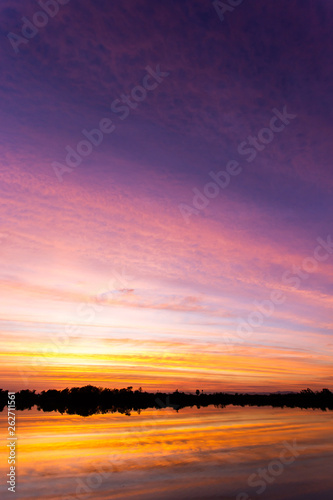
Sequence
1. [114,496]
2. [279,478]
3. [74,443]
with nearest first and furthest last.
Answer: [114,496], [279,478], [74,443]

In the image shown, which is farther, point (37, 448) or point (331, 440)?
point (331, 440)

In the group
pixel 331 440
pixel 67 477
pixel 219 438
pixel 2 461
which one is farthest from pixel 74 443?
pixel 331 440

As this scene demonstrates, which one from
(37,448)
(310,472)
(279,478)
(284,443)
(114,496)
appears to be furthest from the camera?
(284,443)

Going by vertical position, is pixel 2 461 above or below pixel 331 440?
above

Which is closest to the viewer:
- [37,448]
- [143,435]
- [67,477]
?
[67,477]

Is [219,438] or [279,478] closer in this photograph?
[279,478]

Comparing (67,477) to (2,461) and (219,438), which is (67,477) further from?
(219,438)

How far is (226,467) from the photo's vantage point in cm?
2430

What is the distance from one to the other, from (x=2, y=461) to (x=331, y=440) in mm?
31074

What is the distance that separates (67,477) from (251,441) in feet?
69.4

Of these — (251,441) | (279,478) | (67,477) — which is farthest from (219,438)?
(67,477)

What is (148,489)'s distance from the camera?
62.0 feet

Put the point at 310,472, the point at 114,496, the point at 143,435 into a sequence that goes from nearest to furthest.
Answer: the point at 114,496 → the point at 310,472 → the point at 143,435

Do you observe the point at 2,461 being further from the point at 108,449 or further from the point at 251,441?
the point at 251,441
